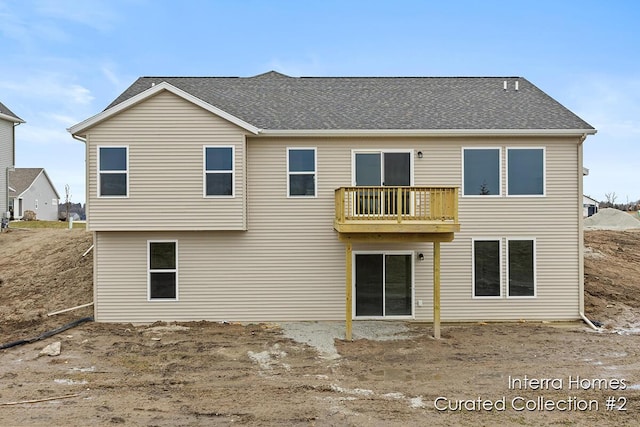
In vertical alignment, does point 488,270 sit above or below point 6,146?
below

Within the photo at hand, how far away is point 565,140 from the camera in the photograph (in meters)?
12.0

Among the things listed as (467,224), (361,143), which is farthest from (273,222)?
(467,224)

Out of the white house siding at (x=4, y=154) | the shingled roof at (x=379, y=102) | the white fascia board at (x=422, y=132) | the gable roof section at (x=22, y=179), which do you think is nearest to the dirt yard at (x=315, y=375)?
the white fascia board at (x=422, y=132)

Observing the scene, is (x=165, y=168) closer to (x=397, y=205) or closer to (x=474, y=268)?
(x=397, y=205)

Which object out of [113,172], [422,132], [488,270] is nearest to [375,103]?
[422,132]

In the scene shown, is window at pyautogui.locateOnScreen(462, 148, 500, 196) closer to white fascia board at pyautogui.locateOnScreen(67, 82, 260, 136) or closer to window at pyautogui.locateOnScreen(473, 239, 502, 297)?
window at pyautogui.locateOnScreen(473, 239, 502, 297)

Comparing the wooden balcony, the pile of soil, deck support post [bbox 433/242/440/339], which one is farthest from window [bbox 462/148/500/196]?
the pile of soil

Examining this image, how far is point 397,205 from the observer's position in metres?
10.3

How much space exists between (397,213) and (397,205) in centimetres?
22

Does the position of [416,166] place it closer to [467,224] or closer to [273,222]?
→ [467,224]

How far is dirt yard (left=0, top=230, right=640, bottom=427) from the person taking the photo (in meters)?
6.40

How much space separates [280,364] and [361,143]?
20.6 ft

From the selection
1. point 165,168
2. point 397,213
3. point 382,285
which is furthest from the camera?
point 382,285

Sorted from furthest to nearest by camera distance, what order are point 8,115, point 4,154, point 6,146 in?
point 6,146, point 4,154, point 8,115
